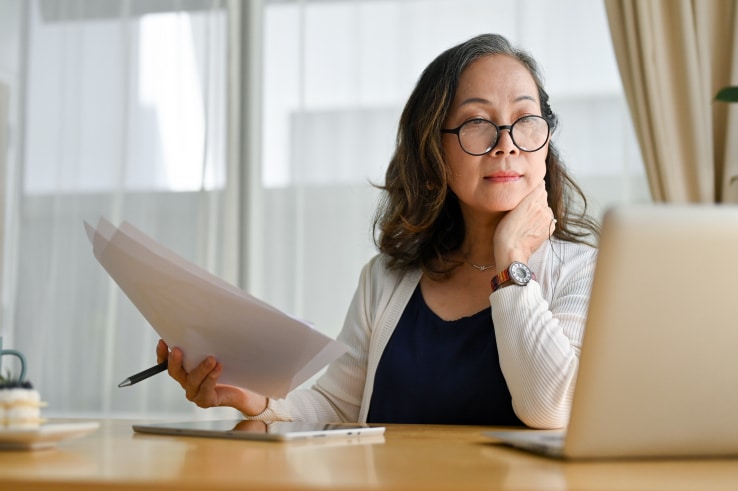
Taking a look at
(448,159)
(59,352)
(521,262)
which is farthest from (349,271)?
(521,262)

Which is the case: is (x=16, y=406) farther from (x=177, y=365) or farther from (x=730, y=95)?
(x=730, y=95)

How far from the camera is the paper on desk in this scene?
3.69 ft

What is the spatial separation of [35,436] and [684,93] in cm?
257

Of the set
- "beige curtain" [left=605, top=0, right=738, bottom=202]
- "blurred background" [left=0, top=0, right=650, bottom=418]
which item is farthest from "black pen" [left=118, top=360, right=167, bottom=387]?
"beige curtain" [left=605, top=0, right=738, bottom=202]

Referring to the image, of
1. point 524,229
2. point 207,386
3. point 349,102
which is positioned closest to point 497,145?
point 524,229

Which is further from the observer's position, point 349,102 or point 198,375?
point 349,102

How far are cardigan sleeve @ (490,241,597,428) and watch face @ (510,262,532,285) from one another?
0.08 feet

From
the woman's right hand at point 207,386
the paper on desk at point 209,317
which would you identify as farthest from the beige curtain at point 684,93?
the paper on desk at point 209,317

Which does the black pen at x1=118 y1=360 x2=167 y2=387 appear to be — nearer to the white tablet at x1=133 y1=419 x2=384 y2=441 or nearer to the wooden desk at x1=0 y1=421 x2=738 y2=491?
the white tablet at x1=133 y1=419 x2=384 y2=441

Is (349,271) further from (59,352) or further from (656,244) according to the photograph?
(656,244)

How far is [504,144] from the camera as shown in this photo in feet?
5.64

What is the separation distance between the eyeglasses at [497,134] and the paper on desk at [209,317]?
0.67 m

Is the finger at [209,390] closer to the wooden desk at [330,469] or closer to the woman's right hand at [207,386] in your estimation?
the woman's right hand at [207,386]

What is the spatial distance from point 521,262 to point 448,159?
1.20 ft
